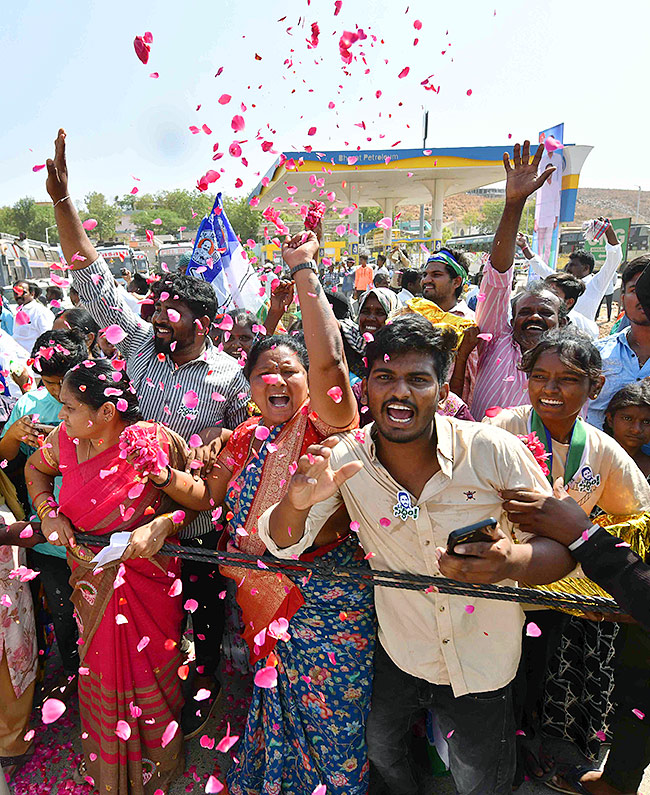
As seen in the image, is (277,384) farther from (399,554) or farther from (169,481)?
(399,554)

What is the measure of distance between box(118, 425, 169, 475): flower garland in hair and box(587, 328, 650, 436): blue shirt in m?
2.30

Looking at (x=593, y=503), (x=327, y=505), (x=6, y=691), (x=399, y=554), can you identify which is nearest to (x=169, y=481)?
(x=327, y=505)

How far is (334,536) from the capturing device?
6.67 feet

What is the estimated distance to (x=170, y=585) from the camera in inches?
96.8

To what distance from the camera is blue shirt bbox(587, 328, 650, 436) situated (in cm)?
307

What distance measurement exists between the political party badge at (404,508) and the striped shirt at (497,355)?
4.51ft

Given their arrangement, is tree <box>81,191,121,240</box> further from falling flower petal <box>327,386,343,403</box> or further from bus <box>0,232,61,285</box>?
falling flower petal <box>327,386,343,403</box>

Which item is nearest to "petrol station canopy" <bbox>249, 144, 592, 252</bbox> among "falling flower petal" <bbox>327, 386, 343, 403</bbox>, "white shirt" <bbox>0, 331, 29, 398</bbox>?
"white shirt" <bbox>0, 331, 29, 398</bbox>

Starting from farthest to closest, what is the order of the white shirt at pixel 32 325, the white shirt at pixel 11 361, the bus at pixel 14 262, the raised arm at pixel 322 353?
the bus at pixel 14 262, the white shirt at pixel 32 325, the white shirt at pixel 11 361, the raised arm at pixel 322 353

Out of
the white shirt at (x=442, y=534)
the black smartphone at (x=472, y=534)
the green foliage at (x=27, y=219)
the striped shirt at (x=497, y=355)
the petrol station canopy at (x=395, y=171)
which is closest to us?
the black smartphone at (x=472, y=534)

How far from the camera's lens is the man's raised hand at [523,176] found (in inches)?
107

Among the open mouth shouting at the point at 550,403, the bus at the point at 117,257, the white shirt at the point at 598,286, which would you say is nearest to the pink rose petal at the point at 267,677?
the open mouth shouting at the point at 550,403

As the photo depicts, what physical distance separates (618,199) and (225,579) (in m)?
120

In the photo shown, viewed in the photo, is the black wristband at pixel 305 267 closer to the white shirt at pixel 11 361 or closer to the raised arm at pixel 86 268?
the raised arm at pixel 86 268
